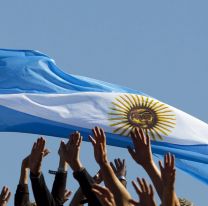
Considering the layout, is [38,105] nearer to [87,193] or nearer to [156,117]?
[156,117]

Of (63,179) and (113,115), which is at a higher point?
(113,115)

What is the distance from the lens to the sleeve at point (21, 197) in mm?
11844

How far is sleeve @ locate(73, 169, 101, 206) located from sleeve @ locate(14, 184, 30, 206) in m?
1.96

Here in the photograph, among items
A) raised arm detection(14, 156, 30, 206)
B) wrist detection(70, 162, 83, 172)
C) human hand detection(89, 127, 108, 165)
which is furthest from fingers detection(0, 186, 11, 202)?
human hand detection(89, 127, 108, 165)

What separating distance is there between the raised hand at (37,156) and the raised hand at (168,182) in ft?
8.03

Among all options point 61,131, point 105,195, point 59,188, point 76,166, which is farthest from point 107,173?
point 61,131

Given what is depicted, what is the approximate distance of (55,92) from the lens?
17969 millimetres

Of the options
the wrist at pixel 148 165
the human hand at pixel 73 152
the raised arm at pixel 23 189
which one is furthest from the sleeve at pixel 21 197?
the wrist at pixel 148 165

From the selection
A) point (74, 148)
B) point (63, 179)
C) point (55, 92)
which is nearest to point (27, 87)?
point (55, 92)

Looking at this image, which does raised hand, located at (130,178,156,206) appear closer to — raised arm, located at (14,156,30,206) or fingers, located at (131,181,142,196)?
fingers, located at (131,181,142,196)

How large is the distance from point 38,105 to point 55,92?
841 millimetres

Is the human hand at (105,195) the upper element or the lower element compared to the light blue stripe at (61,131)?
lower

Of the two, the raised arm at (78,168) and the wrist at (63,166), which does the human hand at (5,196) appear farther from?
the raised arm at (78,168)

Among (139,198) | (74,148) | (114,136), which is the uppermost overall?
(114,136)
